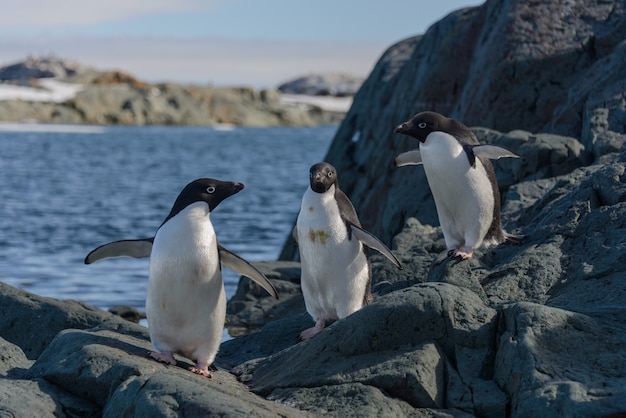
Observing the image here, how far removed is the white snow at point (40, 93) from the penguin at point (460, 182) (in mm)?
96319

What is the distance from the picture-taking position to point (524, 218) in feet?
31.4

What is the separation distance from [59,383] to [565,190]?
488cm

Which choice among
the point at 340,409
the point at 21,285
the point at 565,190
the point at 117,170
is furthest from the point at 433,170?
the point at 117,170

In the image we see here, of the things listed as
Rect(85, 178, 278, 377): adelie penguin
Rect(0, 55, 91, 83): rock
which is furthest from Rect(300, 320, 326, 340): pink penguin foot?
Rect(0, 55, 91, 83): rock

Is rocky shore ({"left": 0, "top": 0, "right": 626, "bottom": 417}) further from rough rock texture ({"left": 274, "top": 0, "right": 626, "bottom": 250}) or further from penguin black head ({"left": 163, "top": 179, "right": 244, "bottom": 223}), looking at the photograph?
penguin black head ({"left": 163, "top": 179, "right": 244, "bottom": 223})

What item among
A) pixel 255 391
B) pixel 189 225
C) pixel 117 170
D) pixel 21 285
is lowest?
pixel 117 170

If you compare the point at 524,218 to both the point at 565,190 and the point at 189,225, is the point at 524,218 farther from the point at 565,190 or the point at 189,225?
the point at 189,225

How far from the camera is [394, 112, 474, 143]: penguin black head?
27.5 feet

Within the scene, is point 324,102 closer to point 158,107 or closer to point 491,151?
point 158,107

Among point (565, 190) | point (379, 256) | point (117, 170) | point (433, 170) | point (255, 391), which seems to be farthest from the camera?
point (117, 170)

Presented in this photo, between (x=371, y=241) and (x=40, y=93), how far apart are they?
339 feet

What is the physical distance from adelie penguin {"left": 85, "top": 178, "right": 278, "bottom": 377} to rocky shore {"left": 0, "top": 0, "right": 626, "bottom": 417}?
0.25 meters

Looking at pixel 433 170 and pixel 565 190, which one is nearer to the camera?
pixel 433 170

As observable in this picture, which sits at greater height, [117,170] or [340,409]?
[340,409]
